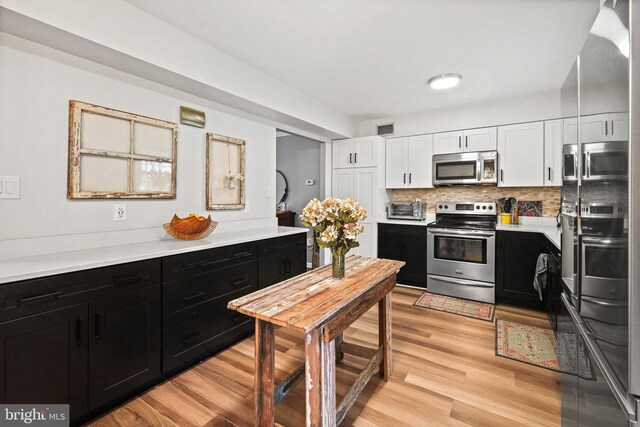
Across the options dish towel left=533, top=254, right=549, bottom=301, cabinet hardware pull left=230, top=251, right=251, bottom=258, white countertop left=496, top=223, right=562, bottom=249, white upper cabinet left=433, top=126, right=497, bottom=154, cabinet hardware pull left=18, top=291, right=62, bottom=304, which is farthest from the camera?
white upper cabinet left=433, top=126, right=497, bottom=154

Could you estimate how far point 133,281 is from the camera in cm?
188

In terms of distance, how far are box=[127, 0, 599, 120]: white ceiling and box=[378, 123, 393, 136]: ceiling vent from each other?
3.94ft

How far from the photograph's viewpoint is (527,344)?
264cm

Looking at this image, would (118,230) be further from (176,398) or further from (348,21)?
(348,21)

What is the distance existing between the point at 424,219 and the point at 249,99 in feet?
9.98

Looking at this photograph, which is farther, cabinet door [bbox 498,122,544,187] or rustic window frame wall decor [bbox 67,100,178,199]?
cabinet door [bbox 498,122,544,187]

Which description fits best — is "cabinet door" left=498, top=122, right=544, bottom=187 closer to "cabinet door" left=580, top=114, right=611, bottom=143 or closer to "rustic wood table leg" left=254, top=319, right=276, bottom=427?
"cabinet door" left=580, top=114, right=611, bottom=143

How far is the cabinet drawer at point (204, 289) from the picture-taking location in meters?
2.11

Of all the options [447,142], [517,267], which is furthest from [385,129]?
[517,267]

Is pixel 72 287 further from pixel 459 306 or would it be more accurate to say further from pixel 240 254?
pixel 459 306

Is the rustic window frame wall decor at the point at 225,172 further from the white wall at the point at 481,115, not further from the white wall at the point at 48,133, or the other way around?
the white wall at the point at 481,115

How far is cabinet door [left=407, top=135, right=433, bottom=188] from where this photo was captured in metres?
→ 4.38

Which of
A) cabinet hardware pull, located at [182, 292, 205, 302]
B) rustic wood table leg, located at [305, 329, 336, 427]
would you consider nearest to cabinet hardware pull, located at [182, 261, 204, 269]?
cabinet hardware pull, located at [182, 292, 205, 302]

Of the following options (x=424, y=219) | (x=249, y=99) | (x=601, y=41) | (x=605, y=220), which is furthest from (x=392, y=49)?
(x=424, y=219)
